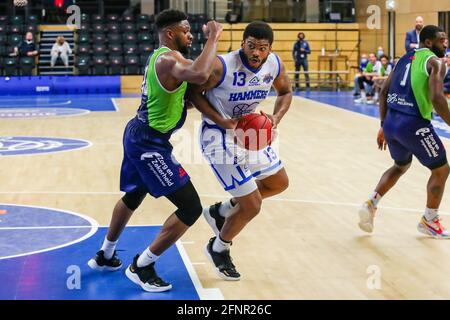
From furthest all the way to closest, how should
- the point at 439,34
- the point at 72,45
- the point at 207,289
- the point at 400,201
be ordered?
the point at 72,45 < the point at 400,201 < the point at 439,34 < the point at 207,289

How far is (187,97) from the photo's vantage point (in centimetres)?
502

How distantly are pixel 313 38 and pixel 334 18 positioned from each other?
3.25 ft

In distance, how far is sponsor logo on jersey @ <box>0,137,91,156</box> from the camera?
11.2m

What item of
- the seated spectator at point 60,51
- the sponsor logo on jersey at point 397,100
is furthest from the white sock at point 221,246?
the seated spectator at point 60,51

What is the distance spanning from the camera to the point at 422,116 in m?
6.16

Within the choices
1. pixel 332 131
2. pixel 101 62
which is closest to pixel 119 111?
pixel 332 131

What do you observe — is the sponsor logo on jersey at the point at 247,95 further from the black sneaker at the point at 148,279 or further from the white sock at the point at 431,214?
the white sock at the point at 431,214

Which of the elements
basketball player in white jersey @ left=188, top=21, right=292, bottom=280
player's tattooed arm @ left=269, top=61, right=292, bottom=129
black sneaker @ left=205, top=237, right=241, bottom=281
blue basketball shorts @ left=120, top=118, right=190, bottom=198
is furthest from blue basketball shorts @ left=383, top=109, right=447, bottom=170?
blue basketball shorts @ left=120, top=118, right=190, bottom=198

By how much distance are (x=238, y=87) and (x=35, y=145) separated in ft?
24.3

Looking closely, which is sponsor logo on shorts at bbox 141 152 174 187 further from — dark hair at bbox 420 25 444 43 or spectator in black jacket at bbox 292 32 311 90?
spectator in black jacket at bbox 292 32 311 90

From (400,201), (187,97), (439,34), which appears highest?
(439,34)

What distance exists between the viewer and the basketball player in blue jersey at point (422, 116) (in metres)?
6.08

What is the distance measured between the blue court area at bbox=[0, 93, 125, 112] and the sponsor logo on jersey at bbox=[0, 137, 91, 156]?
17.5ft

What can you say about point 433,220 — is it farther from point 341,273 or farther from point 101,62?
point 101,62
